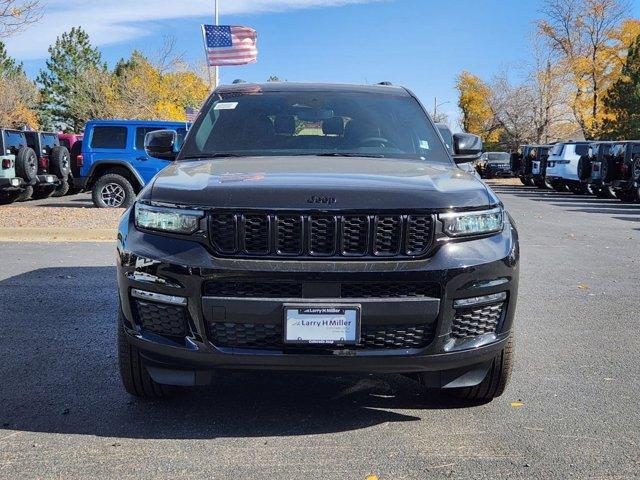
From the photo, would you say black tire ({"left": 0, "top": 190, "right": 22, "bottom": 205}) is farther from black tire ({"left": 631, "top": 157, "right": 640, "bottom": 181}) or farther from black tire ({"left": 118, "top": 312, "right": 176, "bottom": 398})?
black tire ({"left": 631, "top": 157, "right": 640, "bottom": 181})

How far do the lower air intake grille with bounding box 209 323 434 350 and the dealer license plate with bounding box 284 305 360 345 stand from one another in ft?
0.16

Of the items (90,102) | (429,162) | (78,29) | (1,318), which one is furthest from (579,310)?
(78,29)

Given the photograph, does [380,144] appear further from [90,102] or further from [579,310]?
[90,102]

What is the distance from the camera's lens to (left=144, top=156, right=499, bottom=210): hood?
122 inches

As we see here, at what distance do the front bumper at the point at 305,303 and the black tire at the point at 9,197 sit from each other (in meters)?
15.1

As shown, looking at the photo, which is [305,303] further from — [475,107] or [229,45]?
[475,107]

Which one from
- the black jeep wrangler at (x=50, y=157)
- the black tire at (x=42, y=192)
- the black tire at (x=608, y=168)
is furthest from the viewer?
the black tire at (x=608, y=168)

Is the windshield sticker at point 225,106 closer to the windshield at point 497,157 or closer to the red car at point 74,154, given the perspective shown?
the red car at point 74,154

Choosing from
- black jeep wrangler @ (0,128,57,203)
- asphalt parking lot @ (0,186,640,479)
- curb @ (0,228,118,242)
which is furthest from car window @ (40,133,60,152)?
asphalt parking lot @ (0,186,640,479)

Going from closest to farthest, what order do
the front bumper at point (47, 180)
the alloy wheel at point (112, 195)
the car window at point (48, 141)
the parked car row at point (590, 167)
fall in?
the alloy wheel at point (112, 195), the front bumper at point (47, 180), the car window at point (48, 141), the parked car row at point (590, 167)

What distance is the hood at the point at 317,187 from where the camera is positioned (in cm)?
309

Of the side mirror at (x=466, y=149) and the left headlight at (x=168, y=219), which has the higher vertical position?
the side mirror at (x=466, y=149)

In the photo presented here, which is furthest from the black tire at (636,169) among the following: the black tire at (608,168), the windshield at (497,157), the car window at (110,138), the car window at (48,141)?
the windshield at (497,157)

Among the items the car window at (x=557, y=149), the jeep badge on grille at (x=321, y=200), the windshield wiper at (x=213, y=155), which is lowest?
the car window at (x=557, y=149)
